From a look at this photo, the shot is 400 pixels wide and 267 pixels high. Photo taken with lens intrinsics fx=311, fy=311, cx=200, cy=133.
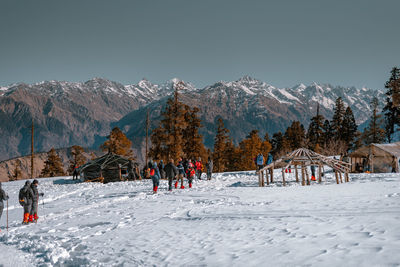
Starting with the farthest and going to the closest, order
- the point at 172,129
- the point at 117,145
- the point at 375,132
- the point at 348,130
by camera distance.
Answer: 1. the point at 348,130
2. the point at 375,132
3. the point at 117,145
4. the point at 172,129

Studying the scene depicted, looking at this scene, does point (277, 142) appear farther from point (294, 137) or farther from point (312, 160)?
point (312, 160)

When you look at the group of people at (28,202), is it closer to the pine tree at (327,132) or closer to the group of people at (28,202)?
the group of people at (28,202)

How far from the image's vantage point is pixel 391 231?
242 inches

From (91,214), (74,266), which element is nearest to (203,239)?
(74,266)

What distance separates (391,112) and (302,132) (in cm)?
1696

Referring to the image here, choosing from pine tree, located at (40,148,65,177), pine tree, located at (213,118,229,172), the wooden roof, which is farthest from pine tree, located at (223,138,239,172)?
the wooden roof

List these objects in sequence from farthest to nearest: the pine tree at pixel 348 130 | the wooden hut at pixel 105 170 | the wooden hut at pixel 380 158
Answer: the pine tree at pixel 348 130
the wooden hut at pixel 105 170
the wooden hut at pixel 380 158

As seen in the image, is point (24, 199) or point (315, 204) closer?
point (315, 204)

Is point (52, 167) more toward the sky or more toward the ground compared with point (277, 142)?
more toward the ground

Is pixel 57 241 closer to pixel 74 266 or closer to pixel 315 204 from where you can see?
pixel 74 266

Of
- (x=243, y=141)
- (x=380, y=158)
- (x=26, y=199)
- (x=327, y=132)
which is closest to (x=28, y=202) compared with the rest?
(x=26, y=199)

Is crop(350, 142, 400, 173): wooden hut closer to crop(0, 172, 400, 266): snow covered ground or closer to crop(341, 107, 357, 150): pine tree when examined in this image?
crop(0, 172, 400, 266): snow covered ground

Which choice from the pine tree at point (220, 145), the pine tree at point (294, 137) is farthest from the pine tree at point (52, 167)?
the pine tree at point (294, 137)

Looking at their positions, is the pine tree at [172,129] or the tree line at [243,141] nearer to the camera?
the pine tree at [172,129]
